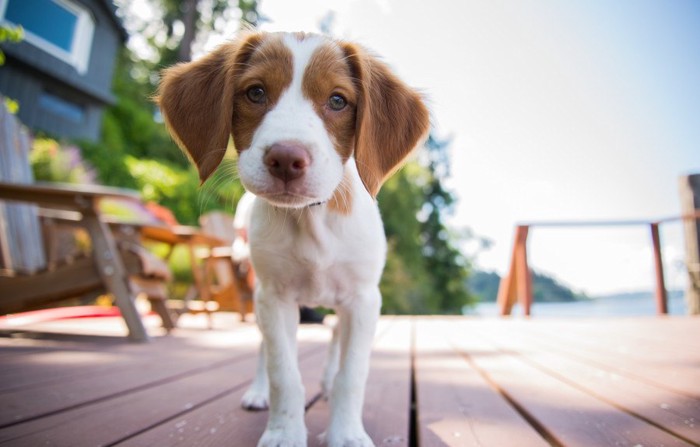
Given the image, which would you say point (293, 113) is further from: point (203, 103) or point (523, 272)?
point (523, 272)

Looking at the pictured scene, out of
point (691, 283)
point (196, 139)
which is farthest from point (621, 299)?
point (196, 139)

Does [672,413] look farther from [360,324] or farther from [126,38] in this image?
[126,38]

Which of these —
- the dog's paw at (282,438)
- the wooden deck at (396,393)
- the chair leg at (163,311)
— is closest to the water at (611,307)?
the wooden deck at (396,393)

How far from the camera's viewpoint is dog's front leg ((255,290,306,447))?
1391 millimetres

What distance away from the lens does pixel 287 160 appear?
4.16 ft

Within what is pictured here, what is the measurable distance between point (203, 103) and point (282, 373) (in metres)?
0.95

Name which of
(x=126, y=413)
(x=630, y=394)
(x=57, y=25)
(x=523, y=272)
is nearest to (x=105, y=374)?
(x=126, y=413)

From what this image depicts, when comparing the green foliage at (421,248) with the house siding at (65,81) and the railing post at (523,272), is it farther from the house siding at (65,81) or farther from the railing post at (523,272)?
Answer: the house siding at (65,81)

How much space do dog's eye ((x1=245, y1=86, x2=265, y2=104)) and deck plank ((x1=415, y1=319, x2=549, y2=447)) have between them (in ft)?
3.77

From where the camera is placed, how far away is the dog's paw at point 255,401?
183 centimetres

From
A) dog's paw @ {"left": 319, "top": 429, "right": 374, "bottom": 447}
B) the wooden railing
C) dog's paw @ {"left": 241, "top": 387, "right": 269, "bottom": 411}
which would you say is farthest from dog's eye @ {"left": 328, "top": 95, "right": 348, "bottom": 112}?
the wooden railing

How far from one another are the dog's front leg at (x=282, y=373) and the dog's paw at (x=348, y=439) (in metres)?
0.09

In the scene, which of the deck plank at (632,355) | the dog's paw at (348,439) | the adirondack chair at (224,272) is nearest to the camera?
the dog's paw at (348,439)

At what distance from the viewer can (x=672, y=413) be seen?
167cm
